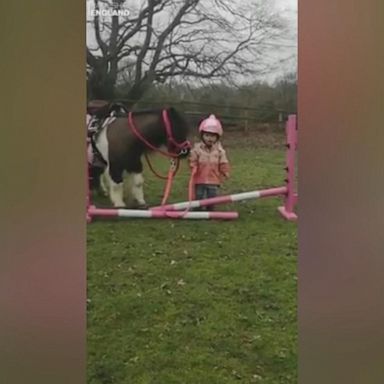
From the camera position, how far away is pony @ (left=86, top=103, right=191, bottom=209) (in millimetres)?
→ 1707

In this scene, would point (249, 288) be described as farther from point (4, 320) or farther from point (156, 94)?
point (4, 320)

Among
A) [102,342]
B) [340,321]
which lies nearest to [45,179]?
[102,342]

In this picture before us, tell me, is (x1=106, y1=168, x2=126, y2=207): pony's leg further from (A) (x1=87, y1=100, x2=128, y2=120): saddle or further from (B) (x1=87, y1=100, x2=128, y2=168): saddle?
(A) (x1=87, y1=100, x2=128, y2=120): saddle

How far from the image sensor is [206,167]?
172 cm

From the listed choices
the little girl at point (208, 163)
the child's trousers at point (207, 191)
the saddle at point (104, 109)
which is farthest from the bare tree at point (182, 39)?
the child's trousers at point (207, 191)

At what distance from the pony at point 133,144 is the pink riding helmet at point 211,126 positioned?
0.15 feet

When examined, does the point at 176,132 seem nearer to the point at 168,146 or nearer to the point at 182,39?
the point at 168,146

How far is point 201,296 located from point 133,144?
51cm

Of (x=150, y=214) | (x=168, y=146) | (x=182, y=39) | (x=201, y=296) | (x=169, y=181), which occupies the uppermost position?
(x=182, y=39)

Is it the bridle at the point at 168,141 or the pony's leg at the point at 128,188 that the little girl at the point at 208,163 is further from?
the pony's leg at the point at 128,188

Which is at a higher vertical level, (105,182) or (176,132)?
(176,132)

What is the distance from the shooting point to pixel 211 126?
1.70m

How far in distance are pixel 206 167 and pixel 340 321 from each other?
2.07 feet

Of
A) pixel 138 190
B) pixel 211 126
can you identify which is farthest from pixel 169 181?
pixel 211 126
